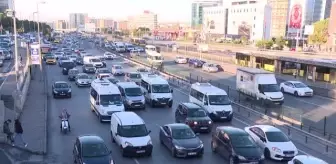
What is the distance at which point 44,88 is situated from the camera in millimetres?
37938

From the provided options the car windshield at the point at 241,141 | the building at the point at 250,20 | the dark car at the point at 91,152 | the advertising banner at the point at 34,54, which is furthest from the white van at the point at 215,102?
the building at the point at 250,20

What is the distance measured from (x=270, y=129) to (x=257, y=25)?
5799 inches

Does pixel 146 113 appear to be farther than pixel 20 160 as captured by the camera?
Yes

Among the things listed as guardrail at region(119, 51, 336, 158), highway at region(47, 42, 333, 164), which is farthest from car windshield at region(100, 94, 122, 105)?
guardrail at region(119, 51, 336, 158)

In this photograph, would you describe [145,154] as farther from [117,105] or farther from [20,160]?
[117,105]

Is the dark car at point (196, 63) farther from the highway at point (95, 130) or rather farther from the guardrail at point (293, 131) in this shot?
the guardrail at point (293, 131)

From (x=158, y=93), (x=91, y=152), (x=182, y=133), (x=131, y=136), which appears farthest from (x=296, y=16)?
(x=91, y=152)

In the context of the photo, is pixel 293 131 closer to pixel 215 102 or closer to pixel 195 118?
pixel 215 102

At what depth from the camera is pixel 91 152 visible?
15836mm

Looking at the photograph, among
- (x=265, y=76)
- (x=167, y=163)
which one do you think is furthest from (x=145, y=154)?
(x=265, y=76)

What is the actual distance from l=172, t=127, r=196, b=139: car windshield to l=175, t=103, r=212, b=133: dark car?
3.34 m

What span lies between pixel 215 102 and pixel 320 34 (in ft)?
312

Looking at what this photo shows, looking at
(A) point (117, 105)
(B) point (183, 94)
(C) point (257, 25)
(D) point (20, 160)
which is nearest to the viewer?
(D) point (20, 160)

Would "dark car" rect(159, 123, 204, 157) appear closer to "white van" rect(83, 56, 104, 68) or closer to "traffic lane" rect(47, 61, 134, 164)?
"traffic lane" rect(47, 61, 134, 164)
